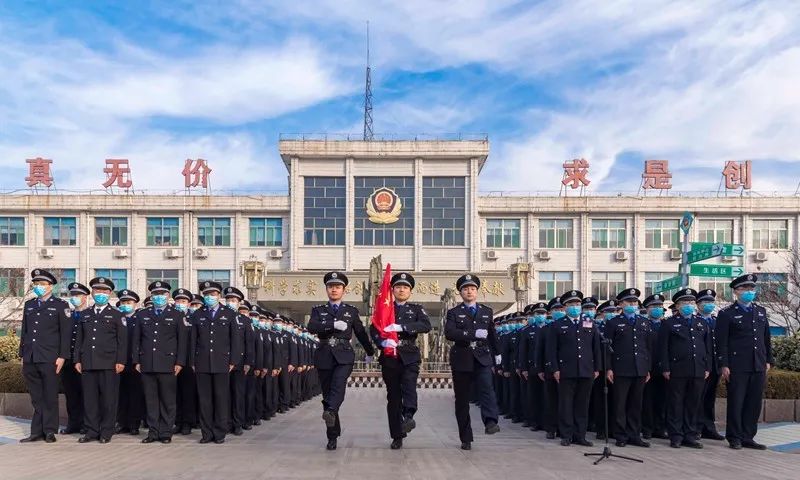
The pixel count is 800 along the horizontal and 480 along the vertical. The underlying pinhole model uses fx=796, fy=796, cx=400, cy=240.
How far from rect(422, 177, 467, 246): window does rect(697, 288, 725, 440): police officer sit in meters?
29.6

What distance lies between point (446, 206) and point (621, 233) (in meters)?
9.23

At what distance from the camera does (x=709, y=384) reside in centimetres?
982

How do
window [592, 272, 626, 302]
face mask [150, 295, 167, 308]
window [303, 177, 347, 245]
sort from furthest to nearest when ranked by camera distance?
window [592, 272, 626, 302] < window [303, 177, 347, 245] < face mask [150, 295, 167, 308]

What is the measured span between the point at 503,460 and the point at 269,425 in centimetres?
469

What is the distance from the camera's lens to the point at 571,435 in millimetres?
8898

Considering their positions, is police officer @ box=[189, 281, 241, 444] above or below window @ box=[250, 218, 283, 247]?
below

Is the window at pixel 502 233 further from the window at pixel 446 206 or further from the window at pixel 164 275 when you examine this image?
the window at pixel 164 275

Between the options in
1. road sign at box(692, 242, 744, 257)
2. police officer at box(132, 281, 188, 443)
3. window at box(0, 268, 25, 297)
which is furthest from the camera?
window at box(0, 268, 25, 297)

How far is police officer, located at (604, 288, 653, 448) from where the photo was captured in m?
9.12

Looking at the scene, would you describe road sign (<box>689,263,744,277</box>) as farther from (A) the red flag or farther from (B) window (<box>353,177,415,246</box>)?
(B) window (<box>353,177,415,246</box>)

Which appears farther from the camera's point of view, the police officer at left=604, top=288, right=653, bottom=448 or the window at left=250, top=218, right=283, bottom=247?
the window at left=250, top=218, right=283, bottom=247

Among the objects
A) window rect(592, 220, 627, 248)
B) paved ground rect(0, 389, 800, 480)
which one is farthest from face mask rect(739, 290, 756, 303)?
window rect(592, 220, 627, 248)

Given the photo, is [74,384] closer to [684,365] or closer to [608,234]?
[684,365]

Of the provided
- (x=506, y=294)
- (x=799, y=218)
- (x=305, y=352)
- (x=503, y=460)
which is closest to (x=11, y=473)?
(x=503, y=460)
